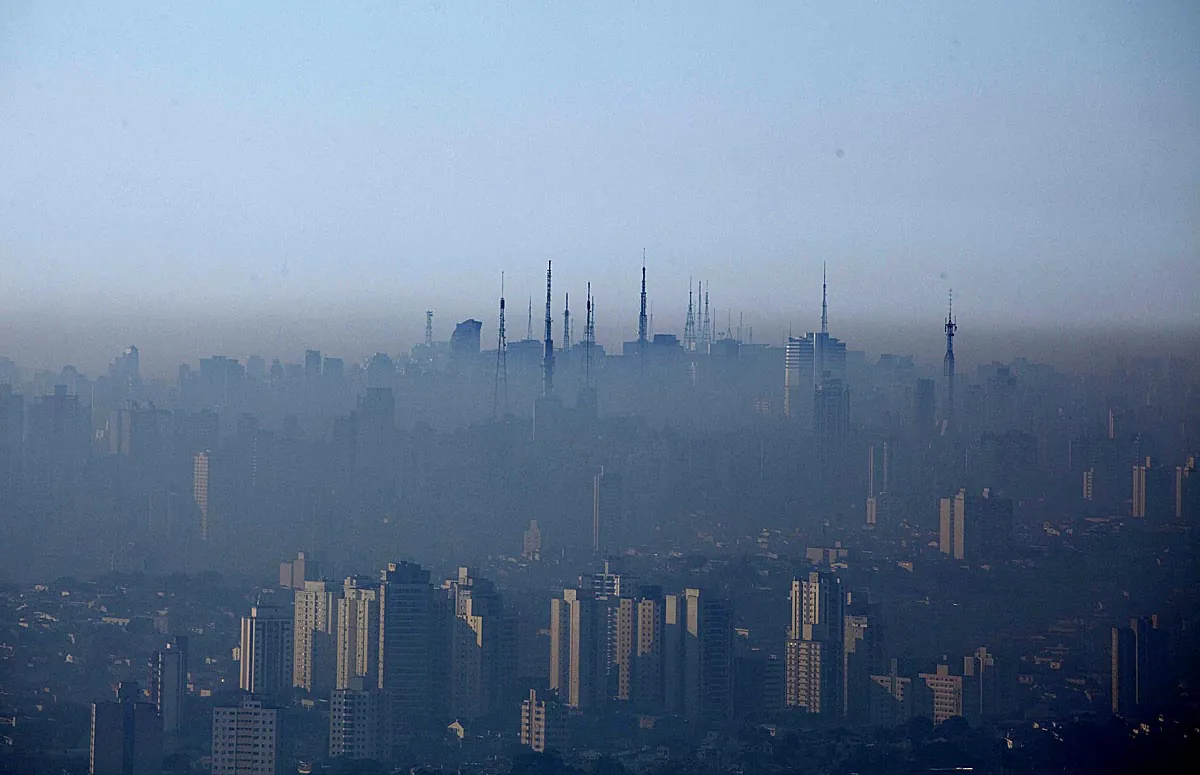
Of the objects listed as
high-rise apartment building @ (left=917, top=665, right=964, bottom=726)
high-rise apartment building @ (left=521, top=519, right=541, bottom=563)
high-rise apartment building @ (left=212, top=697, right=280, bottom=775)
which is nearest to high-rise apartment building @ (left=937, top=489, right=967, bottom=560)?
high-rise apartment building @ (left=917, top=665, right=964, bottom=726)

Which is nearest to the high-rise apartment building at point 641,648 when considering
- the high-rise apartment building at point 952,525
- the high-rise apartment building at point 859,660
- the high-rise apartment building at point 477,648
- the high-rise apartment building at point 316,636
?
the high-rise apartment building at point 477,648

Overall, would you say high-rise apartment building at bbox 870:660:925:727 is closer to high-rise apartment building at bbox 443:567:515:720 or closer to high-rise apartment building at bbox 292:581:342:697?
high-rise apartment building at bbox 443:567:515:720

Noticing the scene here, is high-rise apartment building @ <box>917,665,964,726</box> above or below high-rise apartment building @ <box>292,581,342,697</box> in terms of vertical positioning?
below

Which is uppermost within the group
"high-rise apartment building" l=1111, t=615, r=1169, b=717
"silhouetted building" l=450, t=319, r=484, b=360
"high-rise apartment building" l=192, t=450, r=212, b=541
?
"silhouetted building" l=450, t=319, r=484, b=360

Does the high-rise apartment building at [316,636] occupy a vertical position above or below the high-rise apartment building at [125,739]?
above

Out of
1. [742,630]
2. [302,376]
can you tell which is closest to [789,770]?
[742,630]

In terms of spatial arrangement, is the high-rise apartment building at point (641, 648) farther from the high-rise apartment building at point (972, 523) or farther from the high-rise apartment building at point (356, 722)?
the high-rise apartment building at point (972, 523)

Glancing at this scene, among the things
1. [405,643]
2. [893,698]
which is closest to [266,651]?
[405,643]
